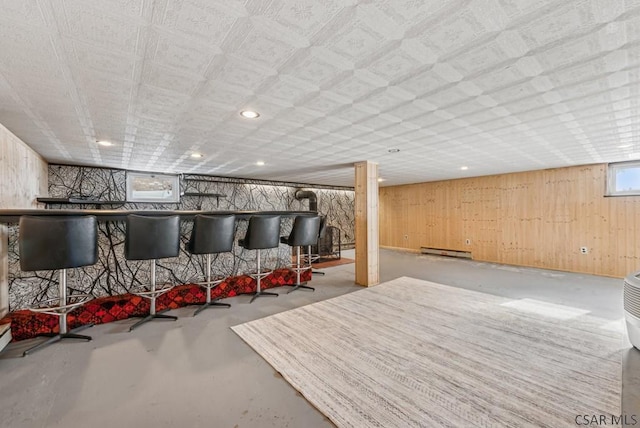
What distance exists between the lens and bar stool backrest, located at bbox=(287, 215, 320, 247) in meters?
3.82

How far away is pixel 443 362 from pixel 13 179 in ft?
15.8

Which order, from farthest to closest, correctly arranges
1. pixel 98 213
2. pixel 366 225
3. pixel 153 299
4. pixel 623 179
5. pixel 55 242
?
pixel 623 179, pixel 366 225, pixel 153 299, pixel 98 213, pixel 55 242

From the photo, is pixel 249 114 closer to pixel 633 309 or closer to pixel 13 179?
pixel 13 179

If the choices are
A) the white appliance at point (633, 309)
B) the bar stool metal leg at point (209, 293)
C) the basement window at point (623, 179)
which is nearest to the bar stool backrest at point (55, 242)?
the bar stool metal leg at point (209, 293)

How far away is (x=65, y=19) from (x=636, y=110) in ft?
13.7

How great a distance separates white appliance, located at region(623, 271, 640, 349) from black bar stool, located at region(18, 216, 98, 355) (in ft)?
15.7

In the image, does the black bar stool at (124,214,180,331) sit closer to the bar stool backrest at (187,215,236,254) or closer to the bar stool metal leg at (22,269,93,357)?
the bar stool backrest at (187,215,236,254)

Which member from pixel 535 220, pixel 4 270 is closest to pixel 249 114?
pixel 4 270

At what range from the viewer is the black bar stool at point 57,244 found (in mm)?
1958

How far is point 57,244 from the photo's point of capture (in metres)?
2.04

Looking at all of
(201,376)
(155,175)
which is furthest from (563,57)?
(155,175)

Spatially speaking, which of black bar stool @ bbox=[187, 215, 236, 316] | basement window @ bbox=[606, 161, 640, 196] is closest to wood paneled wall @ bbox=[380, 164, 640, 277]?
basement window @ bbox=[606, 161, 640, 196]

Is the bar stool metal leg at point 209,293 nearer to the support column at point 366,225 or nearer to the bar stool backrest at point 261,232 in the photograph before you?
the bar stool backrest at point 261,232

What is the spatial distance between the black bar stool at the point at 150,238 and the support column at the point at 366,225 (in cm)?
279
